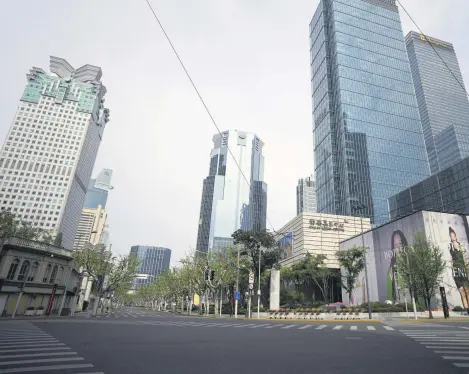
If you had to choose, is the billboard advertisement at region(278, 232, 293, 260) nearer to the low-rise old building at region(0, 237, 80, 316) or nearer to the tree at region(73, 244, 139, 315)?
the tree at region(73, 244, 139, 315)

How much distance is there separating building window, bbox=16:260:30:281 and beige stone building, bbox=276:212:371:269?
222 ft

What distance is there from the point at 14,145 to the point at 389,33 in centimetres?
21042

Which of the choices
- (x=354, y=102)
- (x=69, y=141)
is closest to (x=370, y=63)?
(x=354, y=102)

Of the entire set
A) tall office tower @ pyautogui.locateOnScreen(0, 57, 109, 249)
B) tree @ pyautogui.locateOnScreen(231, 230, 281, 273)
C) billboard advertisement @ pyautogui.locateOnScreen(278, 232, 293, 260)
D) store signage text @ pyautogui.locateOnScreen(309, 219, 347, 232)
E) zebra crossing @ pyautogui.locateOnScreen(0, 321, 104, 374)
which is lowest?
zebra crossing @ pyautogui.locateOnScreen(0, 321, 104, 374)

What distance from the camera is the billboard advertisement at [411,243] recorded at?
42375 mm

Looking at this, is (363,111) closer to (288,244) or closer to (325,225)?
(325,225)

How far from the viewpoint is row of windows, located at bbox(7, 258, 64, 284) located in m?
35.1

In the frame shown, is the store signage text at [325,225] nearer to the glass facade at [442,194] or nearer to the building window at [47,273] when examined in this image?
the glass facade at [442,194]

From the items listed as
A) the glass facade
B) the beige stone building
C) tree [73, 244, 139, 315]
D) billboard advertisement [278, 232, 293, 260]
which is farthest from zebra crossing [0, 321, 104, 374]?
billboard advertisement [278, 232, 293, 260]

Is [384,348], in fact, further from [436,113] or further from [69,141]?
[436,113]

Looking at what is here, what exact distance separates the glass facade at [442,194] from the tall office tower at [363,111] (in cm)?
1277

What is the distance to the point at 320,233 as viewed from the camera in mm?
91000

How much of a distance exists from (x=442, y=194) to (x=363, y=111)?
55366 mm

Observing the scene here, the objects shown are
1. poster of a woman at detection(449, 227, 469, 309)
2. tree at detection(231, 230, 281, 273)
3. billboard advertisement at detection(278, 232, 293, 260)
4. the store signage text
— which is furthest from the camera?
billboard advertisement at detection(278, 232, 293, 260)
